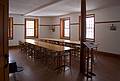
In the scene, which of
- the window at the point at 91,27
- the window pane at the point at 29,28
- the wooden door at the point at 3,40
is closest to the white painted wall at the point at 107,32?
the window at the point at 91,27

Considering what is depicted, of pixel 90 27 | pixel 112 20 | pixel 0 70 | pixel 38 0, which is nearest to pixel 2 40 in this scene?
pixel 0 70

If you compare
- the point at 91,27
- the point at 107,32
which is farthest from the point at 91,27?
the point at 107,32

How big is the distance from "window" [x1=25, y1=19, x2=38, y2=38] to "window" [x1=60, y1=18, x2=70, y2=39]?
87.2 inches

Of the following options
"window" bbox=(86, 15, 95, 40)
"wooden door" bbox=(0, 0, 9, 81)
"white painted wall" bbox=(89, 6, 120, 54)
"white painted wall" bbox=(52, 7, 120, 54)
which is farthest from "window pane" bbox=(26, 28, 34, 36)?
"wooden door" bbox=(0, 0, 9, 81)

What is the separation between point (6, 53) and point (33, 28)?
37.4 feet

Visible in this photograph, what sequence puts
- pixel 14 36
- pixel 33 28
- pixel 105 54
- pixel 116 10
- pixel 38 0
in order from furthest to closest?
pixel 33 28 < pixel 14 36 < pixel 105 54 < pixel 116 10 < pixel 38 0

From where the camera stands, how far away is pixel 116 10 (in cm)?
842

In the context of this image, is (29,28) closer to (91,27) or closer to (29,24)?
(29,24)

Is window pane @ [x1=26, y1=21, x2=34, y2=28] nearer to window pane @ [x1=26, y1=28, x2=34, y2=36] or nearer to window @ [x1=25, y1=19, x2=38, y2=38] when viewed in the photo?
window @ [x1=25, y1=19, x2=38, y2=38]

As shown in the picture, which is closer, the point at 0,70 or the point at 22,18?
the point at 0,70

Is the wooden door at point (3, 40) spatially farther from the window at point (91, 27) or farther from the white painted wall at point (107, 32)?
the window at point (91, 27)

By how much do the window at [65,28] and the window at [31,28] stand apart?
2.21 metres

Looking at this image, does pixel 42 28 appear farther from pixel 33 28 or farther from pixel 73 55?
pixel 73 55

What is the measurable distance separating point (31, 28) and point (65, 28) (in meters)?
2.85
